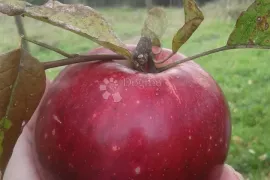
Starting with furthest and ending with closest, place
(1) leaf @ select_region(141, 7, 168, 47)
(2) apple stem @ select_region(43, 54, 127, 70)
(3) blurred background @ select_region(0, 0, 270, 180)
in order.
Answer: (3) blurred background @ select_region(0, 0, 270, 180) < (1) leaf @ select_region(141, 7, 168, 47) < (2) apple stem @ select_region(43, 54, 127, 70)

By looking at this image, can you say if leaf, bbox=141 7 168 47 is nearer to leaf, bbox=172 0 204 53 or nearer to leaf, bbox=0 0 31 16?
leaf, bbox=172 0 204 53

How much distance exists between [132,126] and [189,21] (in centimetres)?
16

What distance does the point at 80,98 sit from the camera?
0.70m

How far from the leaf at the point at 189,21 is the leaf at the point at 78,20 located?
0.29ft

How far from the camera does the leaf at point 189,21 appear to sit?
67 cm

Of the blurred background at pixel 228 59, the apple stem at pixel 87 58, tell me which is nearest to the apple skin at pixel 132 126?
the apple stem at pixel 87 58

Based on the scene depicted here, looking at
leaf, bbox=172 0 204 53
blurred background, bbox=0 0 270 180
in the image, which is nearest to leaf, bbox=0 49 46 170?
blurred background, bbox=0 0 270 180

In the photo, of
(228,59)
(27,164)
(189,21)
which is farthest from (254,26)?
(228,59)

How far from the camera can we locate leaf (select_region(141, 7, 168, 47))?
851mm

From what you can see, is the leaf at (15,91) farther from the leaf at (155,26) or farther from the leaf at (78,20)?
the leaf at (155,26)

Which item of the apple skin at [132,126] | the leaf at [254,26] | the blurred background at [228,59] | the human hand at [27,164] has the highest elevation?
the leaf at [254,26]

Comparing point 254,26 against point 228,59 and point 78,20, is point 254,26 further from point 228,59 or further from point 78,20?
point 228,59

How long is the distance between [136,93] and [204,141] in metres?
→ 0.12

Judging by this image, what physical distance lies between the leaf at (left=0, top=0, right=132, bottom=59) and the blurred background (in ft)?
0.26
